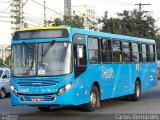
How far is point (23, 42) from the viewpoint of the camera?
45.5 feet

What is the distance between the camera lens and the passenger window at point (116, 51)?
56.2 feet

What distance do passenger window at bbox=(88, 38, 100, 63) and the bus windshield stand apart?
5.29 ft

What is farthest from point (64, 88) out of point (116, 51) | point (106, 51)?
point (116, 51)

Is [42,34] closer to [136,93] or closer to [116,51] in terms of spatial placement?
[116,51]

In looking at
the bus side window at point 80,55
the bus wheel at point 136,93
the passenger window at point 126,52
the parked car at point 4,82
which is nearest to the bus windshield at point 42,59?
the bus side window at point 80,55

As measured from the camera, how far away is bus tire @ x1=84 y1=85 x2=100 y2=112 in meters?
14.7

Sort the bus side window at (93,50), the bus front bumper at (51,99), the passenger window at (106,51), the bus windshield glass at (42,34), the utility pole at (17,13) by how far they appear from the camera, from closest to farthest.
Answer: the bus front bumper at (51,99) < the bus windshield glass at (42,34) < the bus side window at (93,50) < the passenger window at (106,51) < the utility pole at (17,13)

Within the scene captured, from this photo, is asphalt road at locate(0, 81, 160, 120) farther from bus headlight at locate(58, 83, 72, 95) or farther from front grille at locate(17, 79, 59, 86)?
front grille at locate(17, 79, 59, 86)

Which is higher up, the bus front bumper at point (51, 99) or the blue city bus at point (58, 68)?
the blue city bus at point (58, 68)

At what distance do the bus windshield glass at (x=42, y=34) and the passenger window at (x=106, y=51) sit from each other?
270cm

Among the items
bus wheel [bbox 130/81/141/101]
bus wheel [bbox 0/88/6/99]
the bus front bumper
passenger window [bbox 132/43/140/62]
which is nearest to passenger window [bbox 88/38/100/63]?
the bus front bumper

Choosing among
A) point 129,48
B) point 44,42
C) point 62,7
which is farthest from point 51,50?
point 62,7

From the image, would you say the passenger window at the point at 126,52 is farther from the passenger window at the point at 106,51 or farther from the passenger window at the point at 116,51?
the passenger window at the point at 106,51

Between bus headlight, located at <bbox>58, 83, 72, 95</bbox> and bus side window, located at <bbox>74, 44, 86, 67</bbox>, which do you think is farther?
bus side window, located at <bbox>74, 44, 86, 67</bbox>
